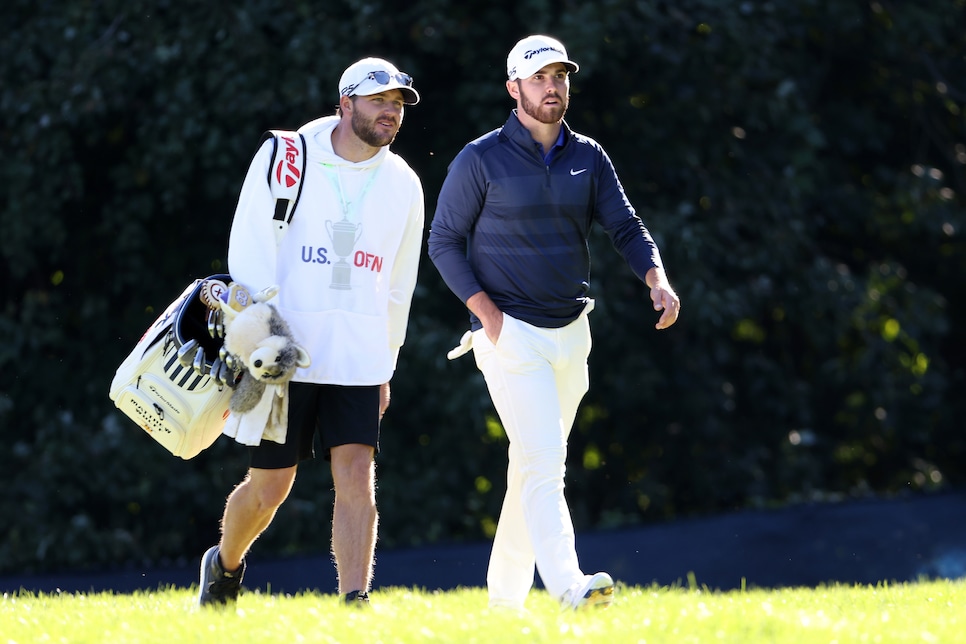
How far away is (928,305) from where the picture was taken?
11711 mm

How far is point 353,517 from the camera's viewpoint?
528 centimetres

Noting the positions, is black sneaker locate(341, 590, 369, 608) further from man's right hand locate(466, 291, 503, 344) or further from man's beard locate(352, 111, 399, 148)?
man's beard locate(352, 111, 399, 148)

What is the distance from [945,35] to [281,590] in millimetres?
7671

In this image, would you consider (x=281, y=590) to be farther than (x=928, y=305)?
No

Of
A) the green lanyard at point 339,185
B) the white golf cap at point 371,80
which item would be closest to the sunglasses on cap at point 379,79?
the white golf cap at point 371,80

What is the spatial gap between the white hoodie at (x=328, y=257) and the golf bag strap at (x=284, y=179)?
0.02 m

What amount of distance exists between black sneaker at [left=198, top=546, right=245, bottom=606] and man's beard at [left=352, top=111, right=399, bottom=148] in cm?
164

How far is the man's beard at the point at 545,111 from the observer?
5.40m

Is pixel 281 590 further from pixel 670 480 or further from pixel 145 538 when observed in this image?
pixel 670 480

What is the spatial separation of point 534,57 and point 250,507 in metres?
1.96

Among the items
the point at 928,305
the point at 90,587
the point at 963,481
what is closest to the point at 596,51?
the point at 928,305

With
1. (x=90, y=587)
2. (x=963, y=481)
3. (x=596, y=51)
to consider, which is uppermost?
(x=596, y=51)

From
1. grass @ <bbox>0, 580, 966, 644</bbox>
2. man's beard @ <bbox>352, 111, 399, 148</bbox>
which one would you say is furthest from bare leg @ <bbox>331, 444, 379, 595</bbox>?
man's beard @ <bbox>352, 111, 399, 148</bbox>

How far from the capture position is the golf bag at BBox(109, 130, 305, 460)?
5.22 meters
